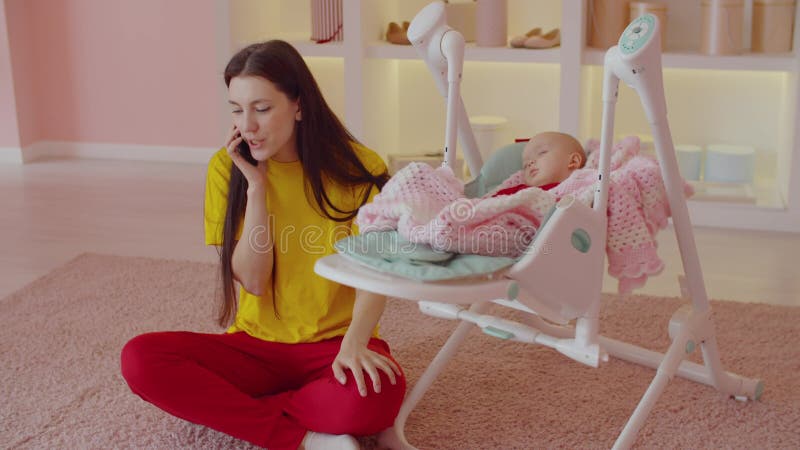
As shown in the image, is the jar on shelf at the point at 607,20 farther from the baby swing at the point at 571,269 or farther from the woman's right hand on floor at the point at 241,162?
the woman's right hand on floor at the point at 241,162

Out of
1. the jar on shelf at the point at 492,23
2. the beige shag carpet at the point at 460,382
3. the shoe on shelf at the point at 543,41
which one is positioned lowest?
the beige shag carpet at the point at 460,382

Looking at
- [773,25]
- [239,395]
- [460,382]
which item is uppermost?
[773,25]

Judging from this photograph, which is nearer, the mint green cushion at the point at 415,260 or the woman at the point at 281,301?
the mint green cushion at the point at 415,260

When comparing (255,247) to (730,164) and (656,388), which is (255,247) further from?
(730,164)

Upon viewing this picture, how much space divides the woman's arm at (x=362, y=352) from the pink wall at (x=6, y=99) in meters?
2.59

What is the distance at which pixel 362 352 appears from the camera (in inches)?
64.6

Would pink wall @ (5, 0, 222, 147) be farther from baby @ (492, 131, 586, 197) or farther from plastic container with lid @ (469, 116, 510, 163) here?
baby @ (492, 131, 586, 197)

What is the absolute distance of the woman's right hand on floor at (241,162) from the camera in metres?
1.64

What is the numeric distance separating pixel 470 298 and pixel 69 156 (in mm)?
2975

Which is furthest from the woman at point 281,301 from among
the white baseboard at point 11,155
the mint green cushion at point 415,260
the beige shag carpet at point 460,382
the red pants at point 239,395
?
the white baseboard at point 11,155

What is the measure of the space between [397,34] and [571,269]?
1807 mm

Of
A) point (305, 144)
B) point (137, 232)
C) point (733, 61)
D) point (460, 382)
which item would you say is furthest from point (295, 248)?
point (733, 61)

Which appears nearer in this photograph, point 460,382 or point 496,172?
point 496,172

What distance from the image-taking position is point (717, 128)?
10.2 feet
